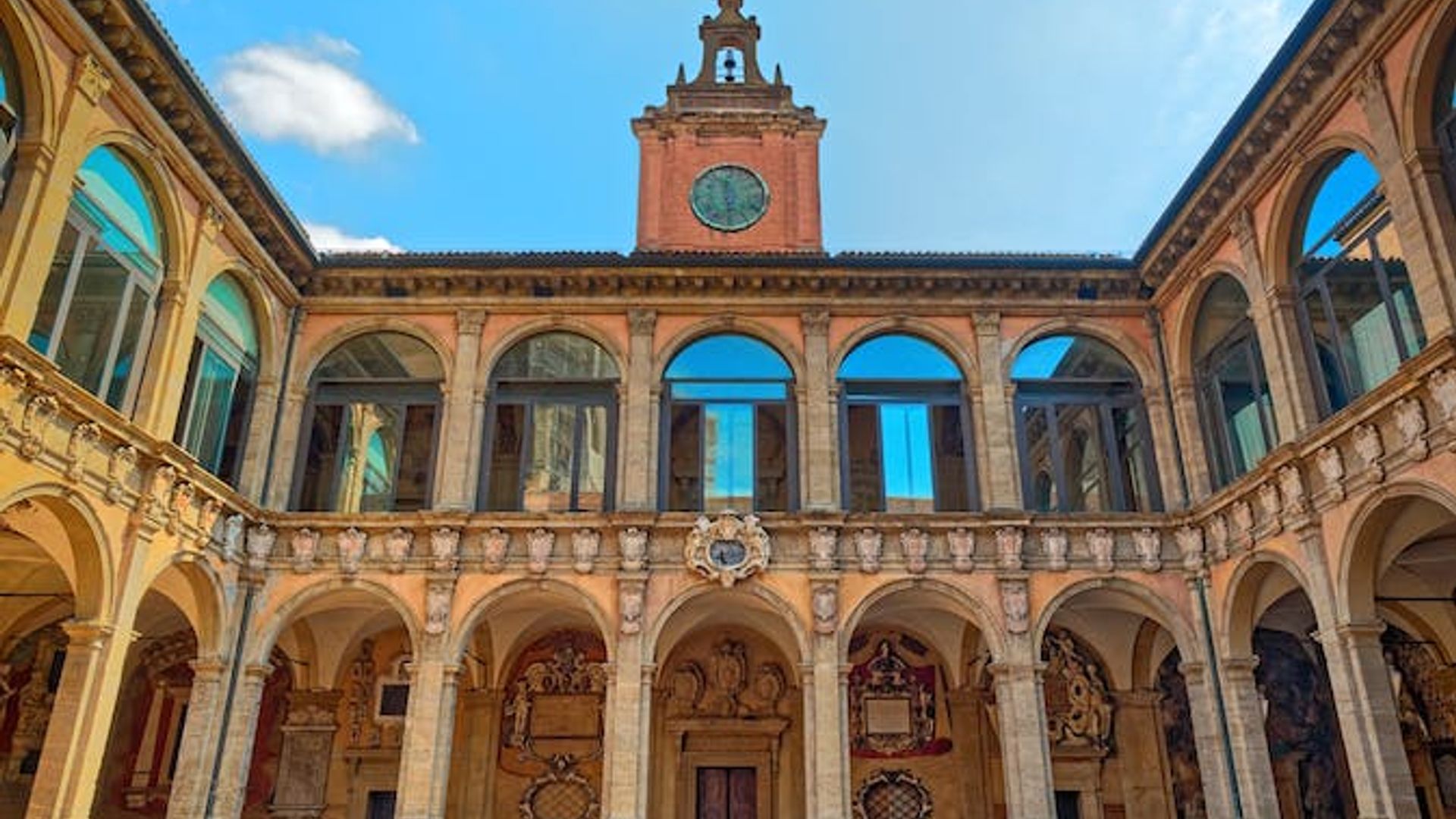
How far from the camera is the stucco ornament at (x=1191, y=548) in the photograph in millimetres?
13867

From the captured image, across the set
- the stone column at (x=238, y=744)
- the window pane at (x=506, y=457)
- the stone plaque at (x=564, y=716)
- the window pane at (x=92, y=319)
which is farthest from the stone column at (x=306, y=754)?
the window pane at (x=92, y=319)

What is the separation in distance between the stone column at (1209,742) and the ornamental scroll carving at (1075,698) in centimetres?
274

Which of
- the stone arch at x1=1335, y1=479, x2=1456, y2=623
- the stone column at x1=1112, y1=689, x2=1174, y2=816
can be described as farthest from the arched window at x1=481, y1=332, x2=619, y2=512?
the stone arch at x1=1335, y1=479, x2=1456, y2=623

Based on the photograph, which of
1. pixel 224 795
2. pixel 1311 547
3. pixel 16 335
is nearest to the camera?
pixel 16 335

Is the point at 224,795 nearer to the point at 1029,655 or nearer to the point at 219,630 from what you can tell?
the point at 219,630

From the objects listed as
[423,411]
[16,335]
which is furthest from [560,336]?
[16,335]

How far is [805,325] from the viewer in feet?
51.3

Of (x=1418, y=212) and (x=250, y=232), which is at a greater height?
(x=250, y=232)

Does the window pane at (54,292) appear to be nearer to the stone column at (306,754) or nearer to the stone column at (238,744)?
the stone column at (238,744)

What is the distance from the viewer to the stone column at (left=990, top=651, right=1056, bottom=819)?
13.0 metres

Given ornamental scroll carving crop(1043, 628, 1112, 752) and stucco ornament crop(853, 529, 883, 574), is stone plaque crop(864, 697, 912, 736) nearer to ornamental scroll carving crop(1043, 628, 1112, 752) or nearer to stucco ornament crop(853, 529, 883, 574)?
ornamental scroll carving crop(1043, 628, 1112, 752)

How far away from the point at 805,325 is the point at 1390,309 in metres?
7.71

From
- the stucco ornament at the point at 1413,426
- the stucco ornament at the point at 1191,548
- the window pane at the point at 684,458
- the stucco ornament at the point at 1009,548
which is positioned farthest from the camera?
the window pane at the point at 684,458

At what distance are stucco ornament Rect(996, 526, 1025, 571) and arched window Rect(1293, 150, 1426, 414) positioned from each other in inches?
165
